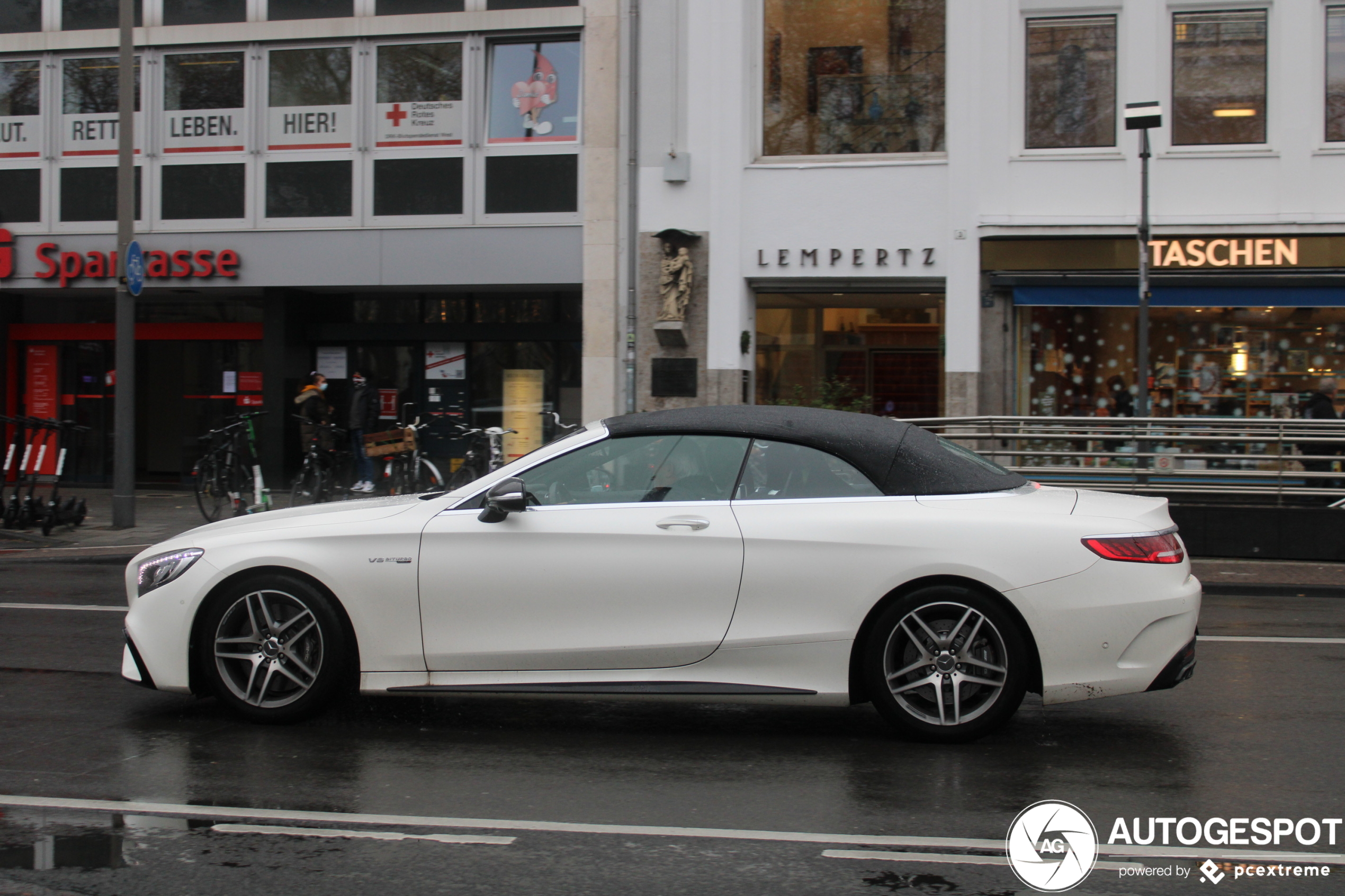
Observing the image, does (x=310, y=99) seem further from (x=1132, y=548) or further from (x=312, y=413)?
(x=1132, y=548)

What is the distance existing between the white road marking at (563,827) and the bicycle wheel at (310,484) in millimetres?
11878

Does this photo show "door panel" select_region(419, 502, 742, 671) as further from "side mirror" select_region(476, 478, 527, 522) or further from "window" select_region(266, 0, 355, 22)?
"window" select_region(266, 0, 355, 22)

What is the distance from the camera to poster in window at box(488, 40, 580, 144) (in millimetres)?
18797

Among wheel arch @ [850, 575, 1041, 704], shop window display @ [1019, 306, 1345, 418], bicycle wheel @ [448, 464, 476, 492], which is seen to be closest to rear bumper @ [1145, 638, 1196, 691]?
wheel arch @ [850, 575, 1041, 704]

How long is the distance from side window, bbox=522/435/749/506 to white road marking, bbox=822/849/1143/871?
6.28ft

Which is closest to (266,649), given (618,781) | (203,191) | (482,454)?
(618,781)

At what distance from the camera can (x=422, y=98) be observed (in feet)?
62.1

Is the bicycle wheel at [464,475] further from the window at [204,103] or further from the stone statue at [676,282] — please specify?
the window at [204,103]

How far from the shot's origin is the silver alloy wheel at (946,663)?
17.5 ft

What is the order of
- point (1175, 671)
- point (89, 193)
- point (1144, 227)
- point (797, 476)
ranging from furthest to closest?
1. point (89, 193)
2. point (1144, 227)
3. point (797, 476)
4. point (1175, 671)

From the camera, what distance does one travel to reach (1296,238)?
1664 centimetres

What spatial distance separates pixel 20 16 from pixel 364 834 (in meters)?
20.3

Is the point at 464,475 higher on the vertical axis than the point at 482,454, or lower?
lower

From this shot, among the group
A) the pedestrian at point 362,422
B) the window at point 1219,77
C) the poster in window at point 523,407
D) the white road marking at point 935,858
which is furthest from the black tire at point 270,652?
the window at point 1219,77
